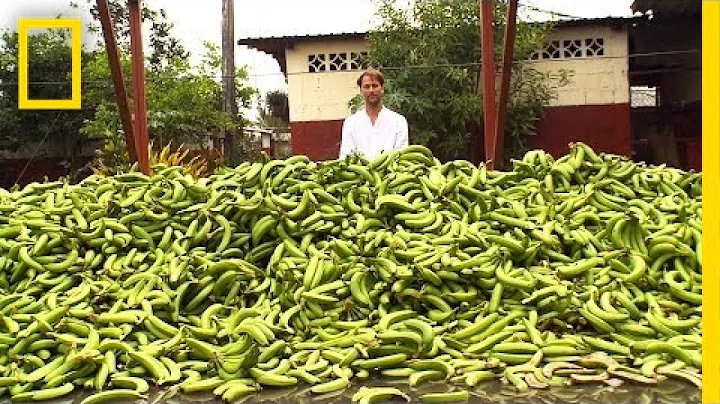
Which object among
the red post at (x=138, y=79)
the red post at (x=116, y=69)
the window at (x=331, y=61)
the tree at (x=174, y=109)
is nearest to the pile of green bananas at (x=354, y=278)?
the red post at (x=116, y=69)

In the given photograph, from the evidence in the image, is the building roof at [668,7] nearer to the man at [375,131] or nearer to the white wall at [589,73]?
the white wall at [589,73]

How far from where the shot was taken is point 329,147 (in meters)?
10.1

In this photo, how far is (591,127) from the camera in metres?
9.77

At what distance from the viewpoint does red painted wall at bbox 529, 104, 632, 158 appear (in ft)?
31.8

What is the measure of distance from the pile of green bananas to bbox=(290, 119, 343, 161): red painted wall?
6936 millimetres

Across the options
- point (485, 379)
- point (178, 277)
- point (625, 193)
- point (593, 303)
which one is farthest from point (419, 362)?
point (625, 193)

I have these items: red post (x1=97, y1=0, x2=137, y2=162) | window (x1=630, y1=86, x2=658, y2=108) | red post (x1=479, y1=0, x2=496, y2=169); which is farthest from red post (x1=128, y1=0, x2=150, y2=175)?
window (x1=630, y1=86, x2=658, y2=108)

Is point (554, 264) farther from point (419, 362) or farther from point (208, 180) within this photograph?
point (208, 180)

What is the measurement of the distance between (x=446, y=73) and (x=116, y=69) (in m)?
4.52

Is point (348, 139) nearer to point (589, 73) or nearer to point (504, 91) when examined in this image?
point (504, 91)

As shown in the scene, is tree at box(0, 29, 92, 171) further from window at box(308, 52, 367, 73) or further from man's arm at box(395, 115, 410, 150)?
man's arm at box(395, 115, 410, 150)

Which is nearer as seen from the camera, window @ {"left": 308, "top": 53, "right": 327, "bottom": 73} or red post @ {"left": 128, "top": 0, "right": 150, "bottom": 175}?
red post @ {"left": 128, "top": 0, "right": 150, "bottom": 175}

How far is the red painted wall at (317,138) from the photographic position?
33.2ft

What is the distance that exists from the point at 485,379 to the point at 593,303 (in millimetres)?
509
